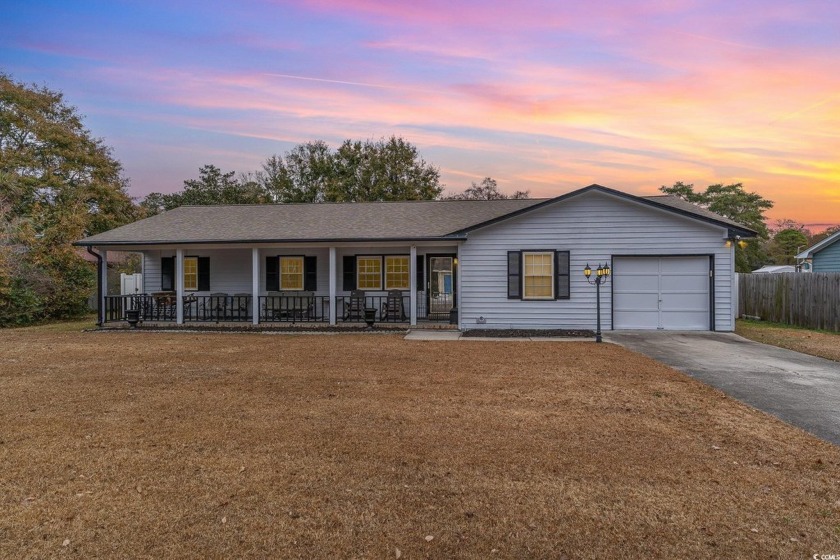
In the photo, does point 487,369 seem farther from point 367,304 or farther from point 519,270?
point 367,304

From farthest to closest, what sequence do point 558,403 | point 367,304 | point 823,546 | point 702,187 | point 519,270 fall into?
point 702,187 → point 367,304 → point 519,270 → point 558,403 → point 823,546

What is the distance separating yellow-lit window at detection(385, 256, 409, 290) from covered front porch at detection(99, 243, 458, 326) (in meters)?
0.03

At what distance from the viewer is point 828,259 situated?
63.5 ft

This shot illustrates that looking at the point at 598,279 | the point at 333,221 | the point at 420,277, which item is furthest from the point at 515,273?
the point at 333,221

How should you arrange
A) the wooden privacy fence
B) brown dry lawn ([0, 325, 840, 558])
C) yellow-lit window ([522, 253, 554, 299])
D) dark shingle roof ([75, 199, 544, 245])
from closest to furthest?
brown dry lawn ([0, 325, 840, 558]) < yellow-lit window ([522, 253, 554, 299]) < the wooden privacy fence < dark shingle roof ([75, 199, 544, 245])

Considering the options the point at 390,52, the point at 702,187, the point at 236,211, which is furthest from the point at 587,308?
the point at 702,187

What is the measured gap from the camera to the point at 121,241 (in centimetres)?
1359

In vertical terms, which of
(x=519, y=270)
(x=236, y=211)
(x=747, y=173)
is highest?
(x=747, y=173)

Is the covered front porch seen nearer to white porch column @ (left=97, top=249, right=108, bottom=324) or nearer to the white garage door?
white porch column @ (left=97, top=249, right=108, bottom=324)

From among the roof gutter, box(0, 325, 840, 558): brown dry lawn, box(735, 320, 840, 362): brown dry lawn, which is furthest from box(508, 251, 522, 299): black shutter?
box(735, 320, 840, 362): brown dry lawn

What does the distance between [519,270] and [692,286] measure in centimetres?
458

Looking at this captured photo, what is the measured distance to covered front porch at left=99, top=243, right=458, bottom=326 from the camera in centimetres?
1400

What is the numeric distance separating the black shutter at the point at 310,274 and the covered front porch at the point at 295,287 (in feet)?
0.11

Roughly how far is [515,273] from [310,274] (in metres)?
6.76
